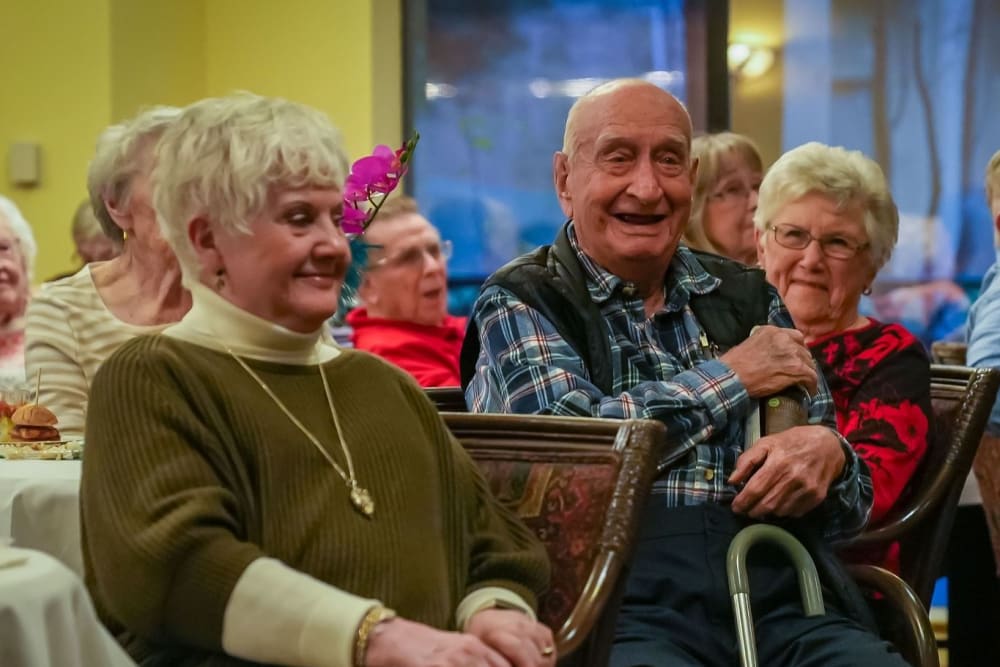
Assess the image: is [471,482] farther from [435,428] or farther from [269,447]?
[269,447]

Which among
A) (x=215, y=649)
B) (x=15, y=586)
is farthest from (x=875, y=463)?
(x=15, y=586)

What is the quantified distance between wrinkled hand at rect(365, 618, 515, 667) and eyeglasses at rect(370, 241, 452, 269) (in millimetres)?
2819

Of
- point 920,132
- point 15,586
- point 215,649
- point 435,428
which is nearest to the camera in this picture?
point 15,586

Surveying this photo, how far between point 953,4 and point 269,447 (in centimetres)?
487

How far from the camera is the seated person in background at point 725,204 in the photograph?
12.2 feet

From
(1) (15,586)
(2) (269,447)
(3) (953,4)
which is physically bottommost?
(1) (15,586)

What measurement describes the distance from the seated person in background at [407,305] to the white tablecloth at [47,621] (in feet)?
8.97

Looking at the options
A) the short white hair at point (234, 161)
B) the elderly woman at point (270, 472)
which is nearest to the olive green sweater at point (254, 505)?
the elderly woman at point (270, 472)

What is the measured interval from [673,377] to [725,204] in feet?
4.77

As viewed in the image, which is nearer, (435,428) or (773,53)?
(435,428)

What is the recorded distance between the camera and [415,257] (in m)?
4.56

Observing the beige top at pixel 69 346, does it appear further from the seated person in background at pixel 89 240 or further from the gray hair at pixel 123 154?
the seated person in background at pixel 89 240

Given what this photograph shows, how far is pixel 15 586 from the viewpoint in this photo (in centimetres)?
151

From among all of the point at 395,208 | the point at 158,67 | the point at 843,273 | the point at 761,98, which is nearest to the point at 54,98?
the point at 158,67
